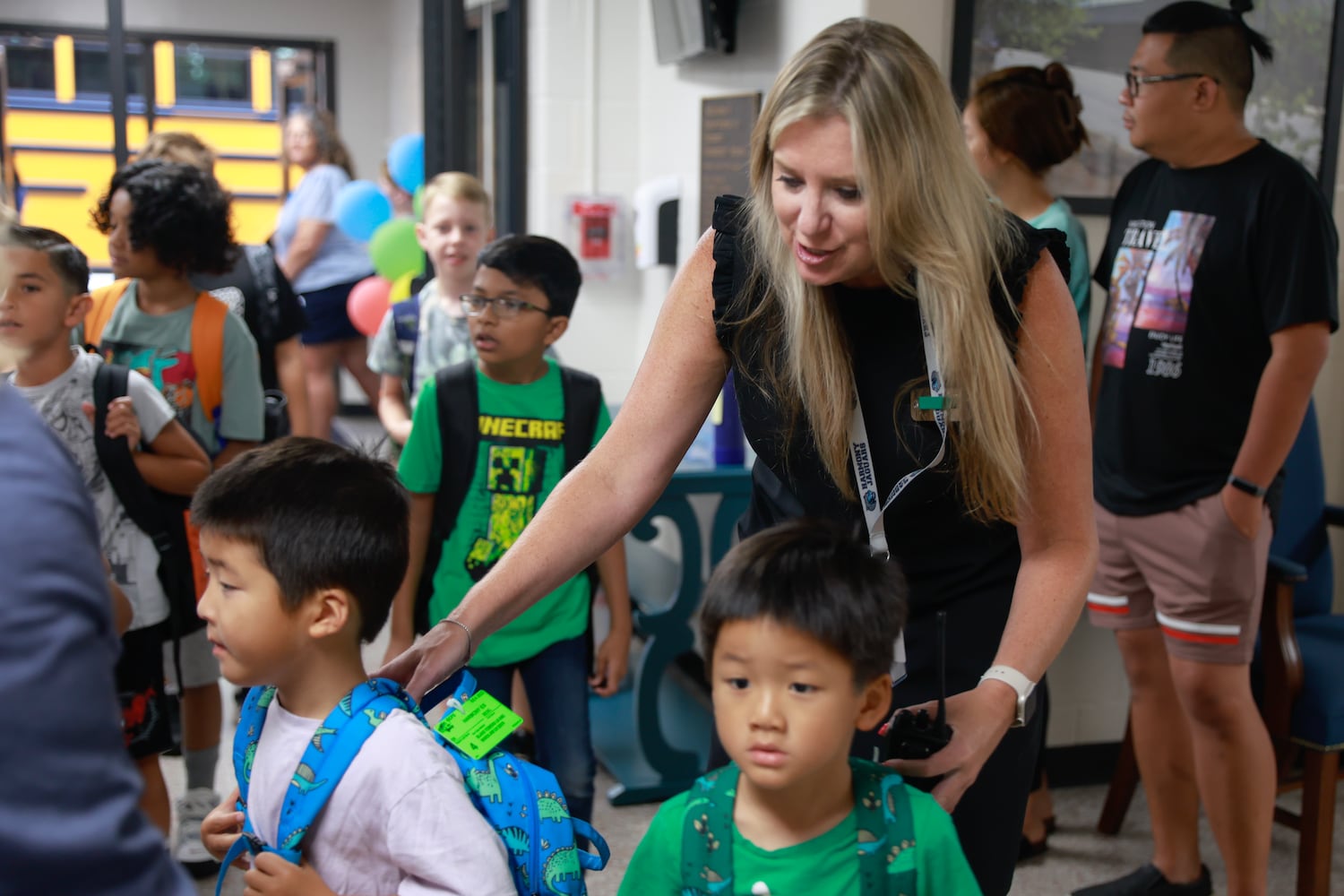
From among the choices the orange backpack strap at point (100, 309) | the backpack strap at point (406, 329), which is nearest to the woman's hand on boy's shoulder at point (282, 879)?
the orange backpack strap at point (100, 309)

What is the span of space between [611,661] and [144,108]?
8.18 m

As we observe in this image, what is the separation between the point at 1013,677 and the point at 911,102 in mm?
621

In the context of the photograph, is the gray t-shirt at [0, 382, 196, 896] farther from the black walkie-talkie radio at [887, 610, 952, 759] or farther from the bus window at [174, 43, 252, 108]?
the bus window at [174, 43, 252, 108]

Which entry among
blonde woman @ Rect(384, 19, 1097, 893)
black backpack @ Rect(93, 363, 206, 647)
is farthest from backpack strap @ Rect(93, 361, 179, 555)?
blonde woman @ Rect(384, 19, 1097, 893)

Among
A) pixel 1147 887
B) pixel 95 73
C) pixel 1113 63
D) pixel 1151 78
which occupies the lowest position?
pixel 1147 887

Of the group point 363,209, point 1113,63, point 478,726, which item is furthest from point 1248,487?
point 363,209

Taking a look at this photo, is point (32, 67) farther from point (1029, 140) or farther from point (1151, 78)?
point (1151, 78)

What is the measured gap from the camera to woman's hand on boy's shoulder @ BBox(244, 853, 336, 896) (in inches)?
48.9

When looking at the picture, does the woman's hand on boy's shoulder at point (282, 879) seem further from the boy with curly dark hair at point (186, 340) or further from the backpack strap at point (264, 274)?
the backpack strap at point (264, 274)

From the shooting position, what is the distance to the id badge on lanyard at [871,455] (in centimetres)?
140

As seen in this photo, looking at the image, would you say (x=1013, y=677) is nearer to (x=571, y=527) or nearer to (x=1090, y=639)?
(x=571, y=527)

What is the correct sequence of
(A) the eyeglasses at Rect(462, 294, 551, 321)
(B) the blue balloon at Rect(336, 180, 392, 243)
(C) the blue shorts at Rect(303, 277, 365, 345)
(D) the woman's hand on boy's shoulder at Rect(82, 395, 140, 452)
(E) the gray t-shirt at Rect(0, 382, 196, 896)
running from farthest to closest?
(C) the blue shorts at Rect(303, 277, 365, 345), (B) the blue balloon at Rect(336, 180, 392, 243), (A) the eyeglasses at Rect(462, 294, 551, 321), (D) the woman's hand on boy's shoulder at Rect(82, 395, 140, 452), (E) the gray t-shirt at Rect(0, 382, 196, 896)

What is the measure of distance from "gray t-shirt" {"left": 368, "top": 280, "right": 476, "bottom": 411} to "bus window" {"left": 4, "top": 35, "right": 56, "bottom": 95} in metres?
7.55

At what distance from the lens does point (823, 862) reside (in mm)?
1188
